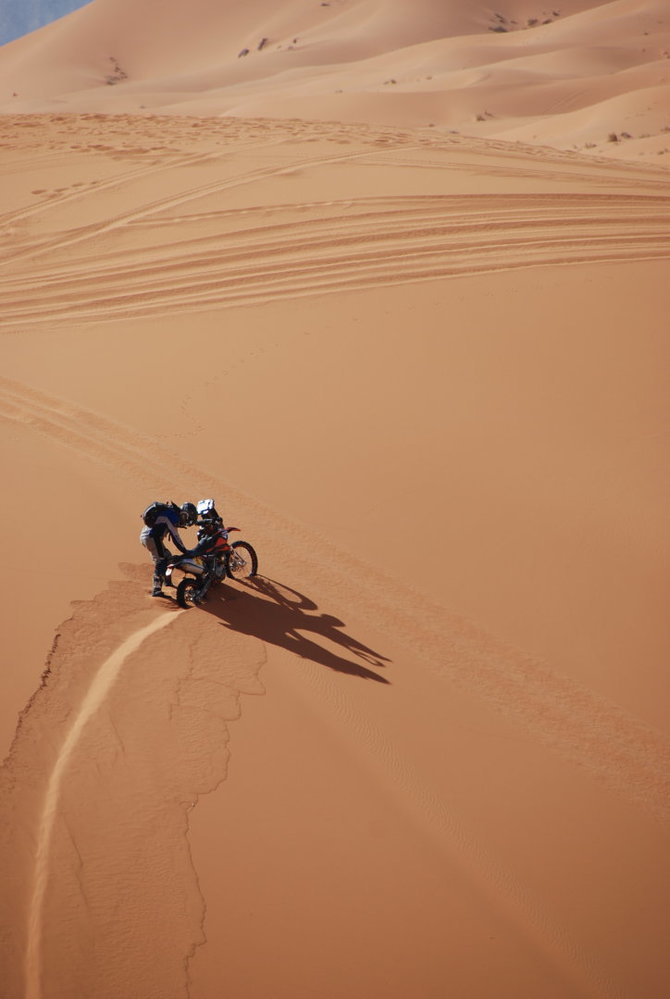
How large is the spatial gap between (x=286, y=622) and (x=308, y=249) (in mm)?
8165

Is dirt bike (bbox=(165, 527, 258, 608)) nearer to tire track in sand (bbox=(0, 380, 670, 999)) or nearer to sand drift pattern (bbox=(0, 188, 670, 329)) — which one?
tire track in sand (bbox=(0, 380, 670, 999))

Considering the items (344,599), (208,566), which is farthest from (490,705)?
(208,566)

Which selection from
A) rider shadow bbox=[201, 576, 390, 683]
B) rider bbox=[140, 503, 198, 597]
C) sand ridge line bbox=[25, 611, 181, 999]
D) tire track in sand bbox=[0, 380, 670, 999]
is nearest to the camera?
sand ridge line bbox=[25, 611, 181, 999]

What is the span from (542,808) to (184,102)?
43630 mm

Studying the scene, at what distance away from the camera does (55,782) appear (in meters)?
3.97

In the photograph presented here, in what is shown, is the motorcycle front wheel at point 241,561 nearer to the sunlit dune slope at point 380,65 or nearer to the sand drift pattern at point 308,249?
the sand drift pattern at point 308,249

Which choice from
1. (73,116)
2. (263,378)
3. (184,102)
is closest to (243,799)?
(263,378)

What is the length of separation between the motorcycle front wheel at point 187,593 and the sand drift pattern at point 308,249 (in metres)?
6.23

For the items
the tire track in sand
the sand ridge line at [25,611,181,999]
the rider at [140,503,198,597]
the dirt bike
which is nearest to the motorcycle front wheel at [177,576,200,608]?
the dirt bike

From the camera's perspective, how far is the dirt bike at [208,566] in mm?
5429

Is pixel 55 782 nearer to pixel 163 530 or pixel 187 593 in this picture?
pixel 187 593

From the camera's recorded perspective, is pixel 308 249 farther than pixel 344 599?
Yes

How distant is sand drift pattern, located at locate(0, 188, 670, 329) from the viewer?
35.8 ft

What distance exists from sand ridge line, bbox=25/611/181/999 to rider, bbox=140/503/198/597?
0.36 metres
